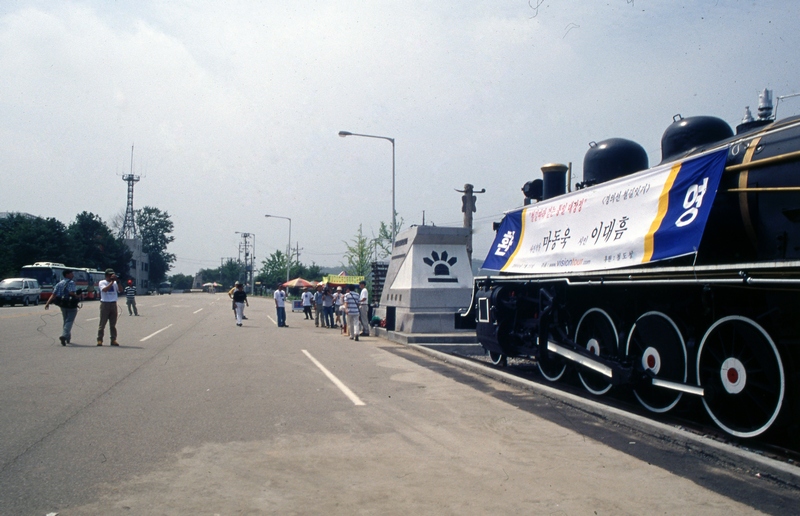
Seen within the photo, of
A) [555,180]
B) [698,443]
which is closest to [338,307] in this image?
[555,180]

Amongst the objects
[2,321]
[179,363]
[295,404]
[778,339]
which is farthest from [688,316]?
[2,321]

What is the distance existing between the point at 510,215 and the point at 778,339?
6088 mm

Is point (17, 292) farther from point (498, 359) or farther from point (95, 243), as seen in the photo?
point (95, 243)

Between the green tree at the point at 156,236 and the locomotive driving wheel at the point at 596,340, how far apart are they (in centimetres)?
11872

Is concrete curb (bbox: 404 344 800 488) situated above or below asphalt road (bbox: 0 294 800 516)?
above

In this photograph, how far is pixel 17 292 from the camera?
120 ft

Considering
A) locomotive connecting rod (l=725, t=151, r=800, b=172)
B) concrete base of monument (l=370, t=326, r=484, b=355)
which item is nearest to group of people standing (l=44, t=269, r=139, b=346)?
concrete base of monument (l=370, t=326, r=484, b=355)

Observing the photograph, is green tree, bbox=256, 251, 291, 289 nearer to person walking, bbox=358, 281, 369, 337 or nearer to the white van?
the white van

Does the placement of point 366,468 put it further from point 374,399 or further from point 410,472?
point 374,399

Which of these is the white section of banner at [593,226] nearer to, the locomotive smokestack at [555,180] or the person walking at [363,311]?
the locomotive smokestack at [555,180]

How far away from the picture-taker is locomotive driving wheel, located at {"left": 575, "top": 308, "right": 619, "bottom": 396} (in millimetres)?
8469

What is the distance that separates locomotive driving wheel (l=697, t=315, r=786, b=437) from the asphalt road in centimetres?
82

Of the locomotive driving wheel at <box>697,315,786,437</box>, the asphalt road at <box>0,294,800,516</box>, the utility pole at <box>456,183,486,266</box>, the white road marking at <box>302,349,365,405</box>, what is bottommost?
the asphalt road at <box>0,294,800,516</box>

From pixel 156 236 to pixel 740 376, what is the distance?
125 metres
